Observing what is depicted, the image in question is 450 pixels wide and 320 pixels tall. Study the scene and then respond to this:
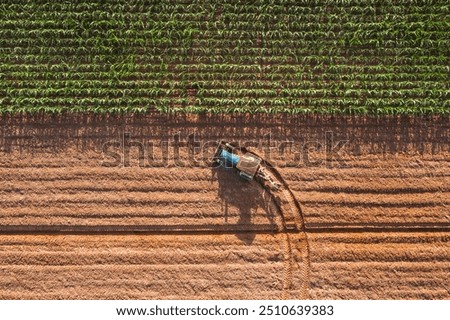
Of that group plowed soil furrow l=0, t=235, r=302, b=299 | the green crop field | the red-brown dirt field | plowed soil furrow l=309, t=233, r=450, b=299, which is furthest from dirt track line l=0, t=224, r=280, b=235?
the green crop field

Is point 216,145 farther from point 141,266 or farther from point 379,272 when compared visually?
point 379,272

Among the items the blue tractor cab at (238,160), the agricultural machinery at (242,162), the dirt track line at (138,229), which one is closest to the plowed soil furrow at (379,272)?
the dirt track line at (138,229)

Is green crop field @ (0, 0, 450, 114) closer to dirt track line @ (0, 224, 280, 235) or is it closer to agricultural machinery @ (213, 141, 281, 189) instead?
agricultural machinery @ (213, 141, 281, 189)

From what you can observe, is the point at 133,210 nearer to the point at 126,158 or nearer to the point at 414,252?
the point at 126,158

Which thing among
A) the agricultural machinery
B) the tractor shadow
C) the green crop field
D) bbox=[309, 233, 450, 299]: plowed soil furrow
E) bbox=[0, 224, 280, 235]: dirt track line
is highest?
the green crop field
